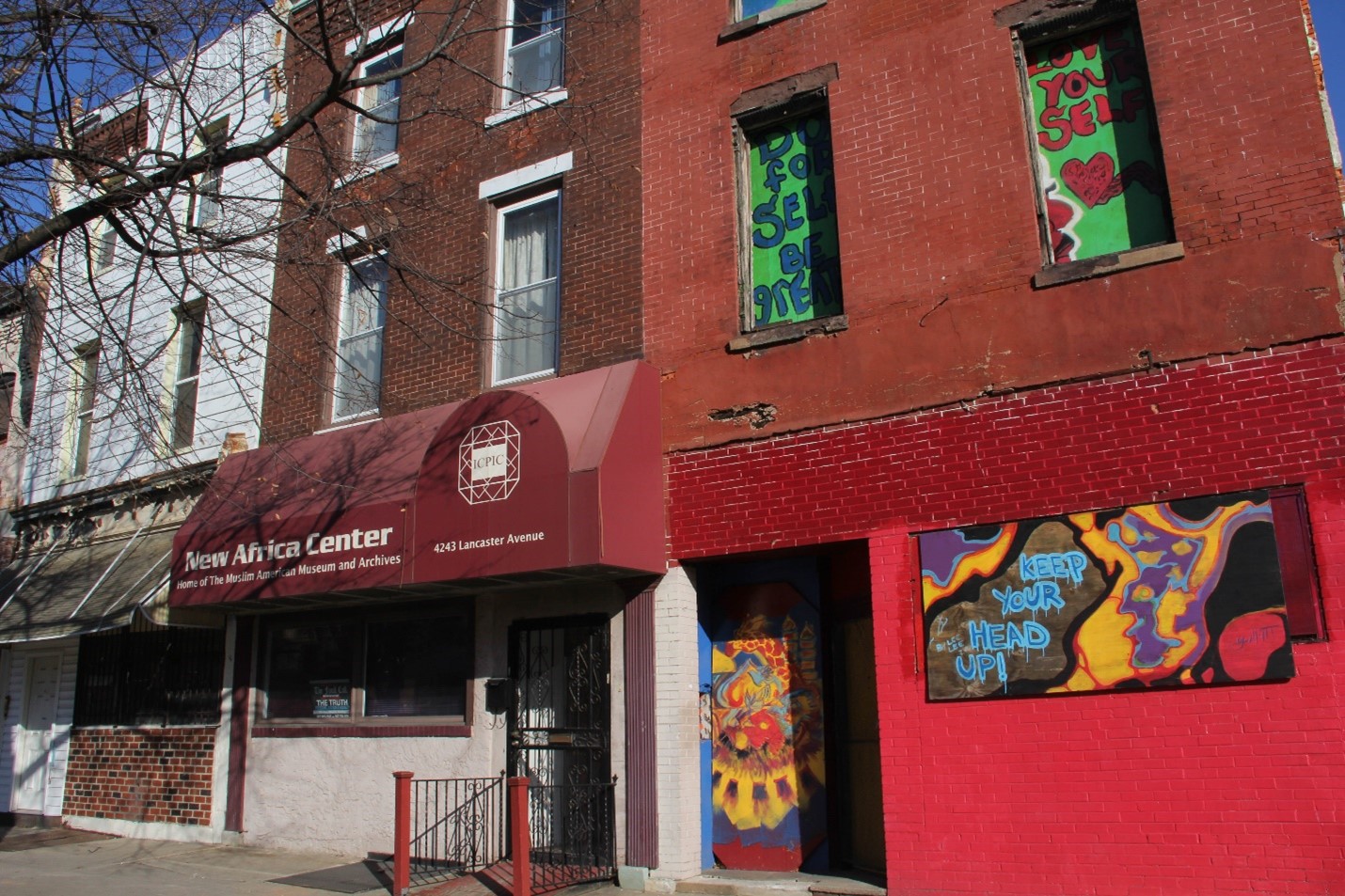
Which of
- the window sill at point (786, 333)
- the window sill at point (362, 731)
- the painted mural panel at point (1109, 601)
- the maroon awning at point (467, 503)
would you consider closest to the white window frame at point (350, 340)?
the maroon awning at point (467, 503)

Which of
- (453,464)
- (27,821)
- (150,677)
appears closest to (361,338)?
(453,464)

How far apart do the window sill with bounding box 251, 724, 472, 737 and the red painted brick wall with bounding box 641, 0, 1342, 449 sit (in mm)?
3798

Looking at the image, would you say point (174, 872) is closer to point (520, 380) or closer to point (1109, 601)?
point (520, 380)

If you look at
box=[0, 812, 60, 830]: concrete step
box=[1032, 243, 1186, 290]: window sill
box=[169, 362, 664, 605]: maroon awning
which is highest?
box=[1032, 243, 1186, 290]: window sill

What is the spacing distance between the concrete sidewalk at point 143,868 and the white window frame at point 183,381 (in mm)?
5146

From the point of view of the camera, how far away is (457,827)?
34.8 feet

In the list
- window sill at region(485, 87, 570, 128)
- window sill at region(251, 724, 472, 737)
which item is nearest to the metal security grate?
window sill at region(251, 724, 472, 737)

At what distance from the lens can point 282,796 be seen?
12.1m

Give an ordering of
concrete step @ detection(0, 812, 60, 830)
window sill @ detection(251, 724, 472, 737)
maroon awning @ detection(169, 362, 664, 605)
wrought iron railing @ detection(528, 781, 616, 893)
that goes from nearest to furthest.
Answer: maroon awning @ detection(169, 362, 664, 605) → wrought iron railing @ detection(528, 781, 616, 893) → window sill @ detection(251, 724, 472, 737) → concrete step @ detection(0, 812, 60, 830)

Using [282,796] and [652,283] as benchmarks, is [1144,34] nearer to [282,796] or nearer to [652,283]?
[652,283]

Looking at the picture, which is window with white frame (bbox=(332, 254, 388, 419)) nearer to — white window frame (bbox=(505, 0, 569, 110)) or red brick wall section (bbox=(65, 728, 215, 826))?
white window frame (bbox=(505, 0, 569, 110))

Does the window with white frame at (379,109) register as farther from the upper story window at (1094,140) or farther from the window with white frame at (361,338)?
the upper story window at (1094,140)

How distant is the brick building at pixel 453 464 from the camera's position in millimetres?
9758

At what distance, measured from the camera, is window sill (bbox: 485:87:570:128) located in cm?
1182
